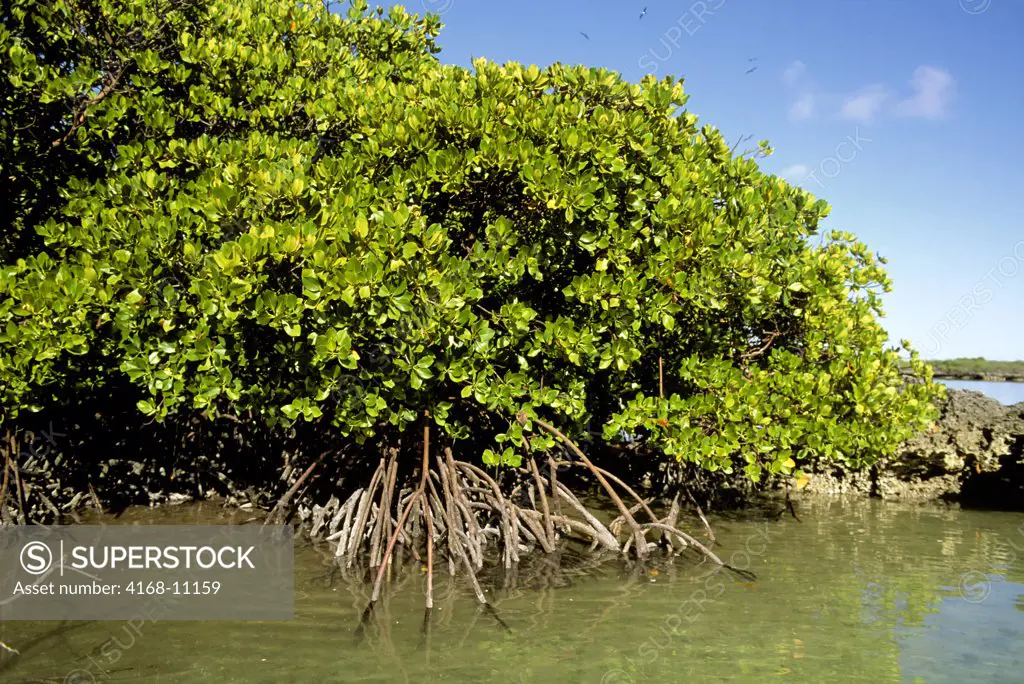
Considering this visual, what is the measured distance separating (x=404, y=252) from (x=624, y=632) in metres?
2.83

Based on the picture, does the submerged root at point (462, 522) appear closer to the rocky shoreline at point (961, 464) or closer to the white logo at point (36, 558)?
the white logo at point (36, 558)

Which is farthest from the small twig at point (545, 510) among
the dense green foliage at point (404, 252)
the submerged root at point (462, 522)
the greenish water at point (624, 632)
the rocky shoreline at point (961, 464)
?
the rocky shoreline at point (961, 464)

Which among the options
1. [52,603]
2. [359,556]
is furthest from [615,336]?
[52,603]

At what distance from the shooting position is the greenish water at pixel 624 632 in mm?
4680

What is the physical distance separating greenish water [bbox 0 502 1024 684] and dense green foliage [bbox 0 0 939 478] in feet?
3.34

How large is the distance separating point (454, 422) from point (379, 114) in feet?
8.41

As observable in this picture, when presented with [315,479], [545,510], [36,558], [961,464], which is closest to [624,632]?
[545,510]

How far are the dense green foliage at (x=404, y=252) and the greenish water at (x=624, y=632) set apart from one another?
3.34ft

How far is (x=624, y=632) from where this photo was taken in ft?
17.5

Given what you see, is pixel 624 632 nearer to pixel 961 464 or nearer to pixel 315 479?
pixel 315 479

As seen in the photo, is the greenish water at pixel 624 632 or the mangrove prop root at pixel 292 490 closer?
the greenish water at pixel 624 632

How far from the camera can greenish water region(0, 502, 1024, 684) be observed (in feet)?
15.4

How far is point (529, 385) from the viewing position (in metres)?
6.57

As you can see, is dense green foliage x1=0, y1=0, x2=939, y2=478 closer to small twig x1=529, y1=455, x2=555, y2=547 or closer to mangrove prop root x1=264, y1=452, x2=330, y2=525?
small twig x1=529, y1=455, x2=555, y2=547
